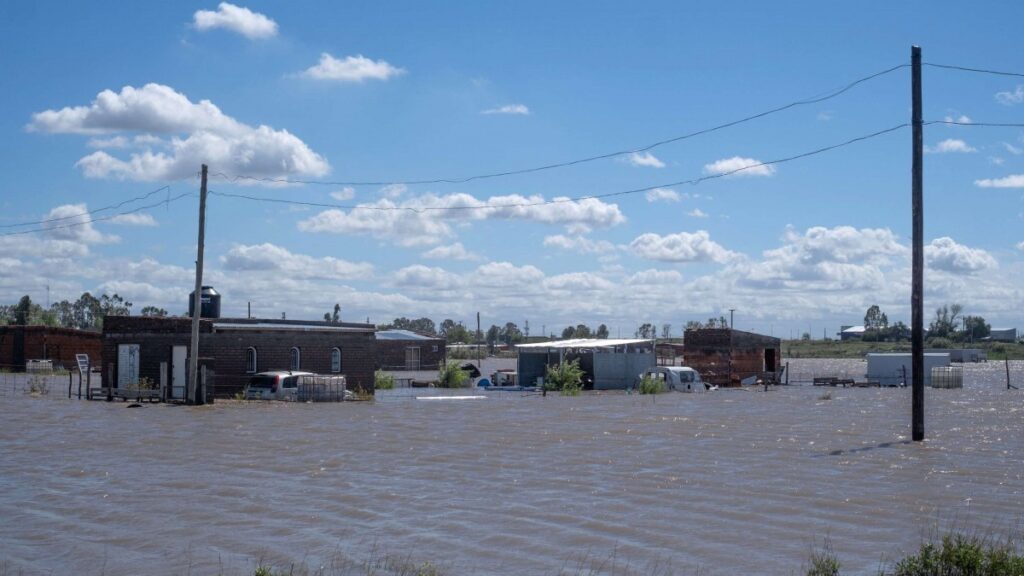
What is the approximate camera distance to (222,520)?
554 inches

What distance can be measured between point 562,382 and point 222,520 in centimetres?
3594

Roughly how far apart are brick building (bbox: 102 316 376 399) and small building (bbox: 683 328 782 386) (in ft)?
78.4

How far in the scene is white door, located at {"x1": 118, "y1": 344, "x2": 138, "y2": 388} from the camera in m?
38.8

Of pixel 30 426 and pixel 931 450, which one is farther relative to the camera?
pixel 30 426

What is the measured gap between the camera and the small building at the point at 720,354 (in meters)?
58.6

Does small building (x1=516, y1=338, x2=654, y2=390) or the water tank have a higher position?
the water tank

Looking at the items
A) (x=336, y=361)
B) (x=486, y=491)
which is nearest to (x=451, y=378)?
(x=336, y=361)

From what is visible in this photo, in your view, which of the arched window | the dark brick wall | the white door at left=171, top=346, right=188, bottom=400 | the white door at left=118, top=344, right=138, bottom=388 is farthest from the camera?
the dark brick wall

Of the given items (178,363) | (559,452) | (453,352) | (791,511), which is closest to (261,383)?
(178,363)

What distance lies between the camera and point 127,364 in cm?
3922

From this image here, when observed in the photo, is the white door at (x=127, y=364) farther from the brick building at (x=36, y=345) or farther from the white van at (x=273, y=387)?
the brick building at (x=36, y=345)

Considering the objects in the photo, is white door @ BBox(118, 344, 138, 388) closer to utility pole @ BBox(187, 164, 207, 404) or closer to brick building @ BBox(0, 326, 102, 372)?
utility pole @ BBox(187, 164, 207, 404)

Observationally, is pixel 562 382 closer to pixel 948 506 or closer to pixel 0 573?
pixel 948 506

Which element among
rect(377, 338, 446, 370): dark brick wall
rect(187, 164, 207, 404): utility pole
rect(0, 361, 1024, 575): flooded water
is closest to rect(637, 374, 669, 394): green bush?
rect(0, 361, 1024, 575): flooded water
